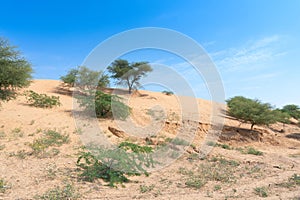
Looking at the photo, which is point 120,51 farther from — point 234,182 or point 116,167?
point 234,182

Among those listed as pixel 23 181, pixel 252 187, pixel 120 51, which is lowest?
pixel 23 181

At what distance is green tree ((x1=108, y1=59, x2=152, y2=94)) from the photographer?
27.1 m

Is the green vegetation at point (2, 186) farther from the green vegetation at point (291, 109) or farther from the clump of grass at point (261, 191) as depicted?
the green vegetation at point (291, 109)

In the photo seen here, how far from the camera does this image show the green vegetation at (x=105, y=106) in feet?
43.2

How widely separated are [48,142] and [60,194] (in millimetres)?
4206

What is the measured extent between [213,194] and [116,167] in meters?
2.47

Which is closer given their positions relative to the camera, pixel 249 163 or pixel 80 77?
pixel 249 163

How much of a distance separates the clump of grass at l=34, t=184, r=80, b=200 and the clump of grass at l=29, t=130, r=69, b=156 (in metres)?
2.82

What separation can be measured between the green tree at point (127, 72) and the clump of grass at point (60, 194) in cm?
2235

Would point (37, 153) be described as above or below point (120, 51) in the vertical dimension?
below

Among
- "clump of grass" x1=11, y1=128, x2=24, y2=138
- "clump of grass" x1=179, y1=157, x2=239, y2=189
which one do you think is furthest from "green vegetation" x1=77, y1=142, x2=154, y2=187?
"clump of grass" x1=11, y1=128, x2=24, y2=138

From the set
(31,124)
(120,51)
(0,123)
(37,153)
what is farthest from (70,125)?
(120,51)

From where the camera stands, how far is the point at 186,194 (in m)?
4.97

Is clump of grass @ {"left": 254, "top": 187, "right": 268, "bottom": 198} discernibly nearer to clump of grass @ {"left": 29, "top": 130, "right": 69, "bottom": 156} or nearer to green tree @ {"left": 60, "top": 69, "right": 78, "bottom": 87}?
clump of grass @ {"left": 29, "top": 130, "right": 69, "bottom": 156}
